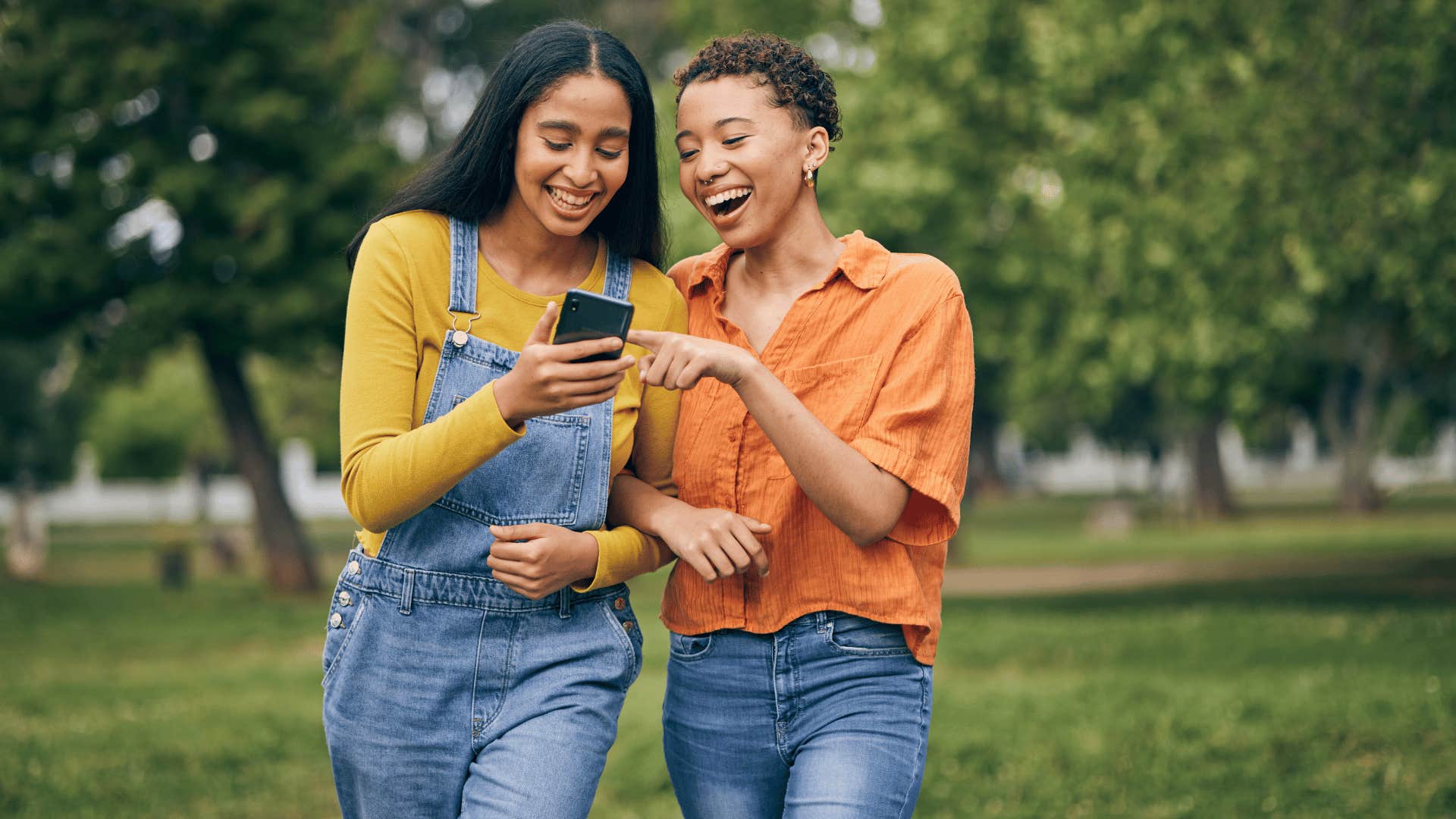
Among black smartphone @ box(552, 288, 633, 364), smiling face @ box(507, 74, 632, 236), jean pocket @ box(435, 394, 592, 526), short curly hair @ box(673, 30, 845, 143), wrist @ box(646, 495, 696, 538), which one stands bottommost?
wrist @ box(646, 495, 696, 538)

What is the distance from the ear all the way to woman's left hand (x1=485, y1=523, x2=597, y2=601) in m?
0.89

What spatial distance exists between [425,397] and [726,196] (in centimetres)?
70

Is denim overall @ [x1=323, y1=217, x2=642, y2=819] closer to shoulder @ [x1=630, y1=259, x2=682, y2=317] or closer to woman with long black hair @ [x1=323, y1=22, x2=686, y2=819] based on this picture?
woman with long black hair @ [x1=323, y1=22, x2=686, y2=819]

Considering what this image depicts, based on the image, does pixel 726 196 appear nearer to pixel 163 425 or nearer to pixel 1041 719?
pixel 1041 719

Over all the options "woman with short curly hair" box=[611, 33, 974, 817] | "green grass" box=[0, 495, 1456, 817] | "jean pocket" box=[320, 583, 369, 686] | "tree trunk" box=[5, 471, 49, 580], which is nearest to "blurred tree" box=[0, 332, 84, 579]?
"tree trunk" box=[5, 471, 49, 580]

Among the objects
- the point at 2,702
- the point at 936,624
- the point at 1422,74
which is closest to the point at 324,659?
the point at 936,624

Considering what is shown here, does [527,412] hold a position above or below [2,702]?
above

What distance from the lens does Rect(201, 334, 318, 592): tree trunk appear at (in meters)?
22.7

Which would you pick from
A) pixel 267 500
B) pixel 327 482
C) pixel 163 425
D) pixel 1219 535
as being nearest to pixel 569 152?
pixel 267 500

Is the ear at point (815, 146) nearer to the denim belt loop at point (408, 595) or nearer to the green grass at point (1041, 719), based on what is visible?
the denim belt loop at point (408, 595)

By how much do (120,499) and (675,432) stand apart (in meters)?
71.2

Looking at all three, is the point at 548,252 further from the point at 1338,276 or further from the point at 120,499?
the point at 120,499

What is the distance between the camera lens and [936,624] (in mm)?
2840

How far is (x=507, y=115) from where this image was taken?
2809mm
